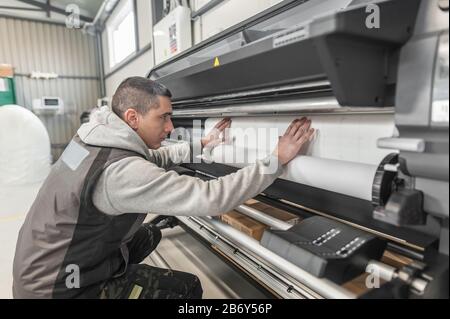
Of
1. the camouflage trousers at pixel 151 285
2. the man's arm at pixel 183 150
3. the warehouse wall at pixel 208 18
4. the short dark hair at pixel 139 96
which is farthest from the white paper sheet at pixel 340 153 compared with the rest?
the warehouse wall at pixel 208 18

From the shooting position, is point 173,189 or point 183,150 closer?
point 173,189

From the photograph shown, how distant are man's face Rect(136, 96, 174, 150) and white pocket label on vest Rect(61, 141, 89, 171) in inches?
10.1

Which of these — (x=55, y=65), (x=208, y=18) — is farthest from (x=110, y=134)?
(x=55, y=65)

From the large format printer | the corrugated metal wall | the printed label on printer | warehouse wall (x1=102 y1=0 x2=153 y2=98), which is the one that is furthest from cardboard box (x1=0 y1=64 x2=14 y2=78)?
the printed label on printer

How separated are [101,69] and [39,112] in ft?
5.13

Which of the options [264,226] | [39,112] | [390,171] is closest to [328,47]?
[390,171]

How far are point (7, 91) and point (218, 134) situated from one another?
571 cm

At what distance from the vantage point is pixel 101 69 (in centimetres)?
644

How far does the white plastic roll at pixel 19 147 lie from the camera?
13.5 ft

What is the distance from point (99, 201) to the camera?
3.55ft

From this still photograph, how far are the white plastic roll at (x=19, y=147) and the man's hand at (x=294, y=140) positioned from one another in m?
4.38

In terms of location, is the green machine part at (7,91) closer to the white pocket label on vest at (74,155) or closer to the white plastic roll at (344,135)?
the white pocket label on vest at (74,155)

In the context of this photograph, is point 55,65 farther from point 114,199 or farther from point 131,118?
point 114,199

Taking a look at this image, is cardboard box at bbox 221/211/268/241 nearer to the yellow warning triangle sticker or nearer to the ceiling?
the yellow warning triangle sticker
